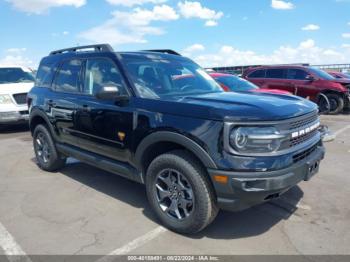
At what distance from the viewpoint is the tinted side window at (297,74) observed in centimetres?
1305

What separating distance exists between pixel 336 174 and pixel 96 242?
3986 mm

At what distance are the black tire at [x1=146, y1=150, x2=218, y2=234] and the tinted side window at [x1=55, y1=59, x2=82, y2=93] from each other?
2.01 metres

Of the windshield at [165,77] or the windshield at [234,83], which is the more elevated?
the windshield at [165,77]

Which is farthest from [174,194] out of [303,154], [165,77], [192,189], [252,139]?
[165,77]

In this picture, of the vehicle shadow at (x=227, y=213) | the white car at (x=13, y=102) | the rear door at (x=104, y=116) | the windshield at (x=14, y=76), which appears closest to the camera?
the vehicle shadow at (x=227, y=213)

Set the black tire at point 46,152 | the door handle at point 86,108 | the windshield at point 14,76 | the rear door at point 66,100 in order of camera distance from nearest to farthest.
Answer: the door handle at point 86,108 < the rear door at point 66,100 < the black tire at point 46,152 < the windshield at point 14,76

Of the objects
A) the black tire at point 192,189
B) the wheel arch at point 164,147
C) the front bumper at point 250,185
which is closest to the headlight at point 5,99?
the wheel arch at point 164,147

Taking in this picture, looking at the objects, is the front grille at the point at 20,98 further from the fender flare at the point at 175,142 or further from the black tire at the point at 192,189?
the black tire at the point at 192,189

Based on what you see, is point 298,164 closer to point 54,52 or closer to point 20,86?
point 54,52

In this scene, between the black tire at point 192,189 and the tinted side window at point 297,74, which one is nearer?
the black tire at point 192,189

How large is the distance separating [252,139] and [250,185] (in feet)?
1.33

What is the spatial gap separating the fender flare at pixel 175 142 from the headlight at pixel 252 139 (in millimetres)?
277

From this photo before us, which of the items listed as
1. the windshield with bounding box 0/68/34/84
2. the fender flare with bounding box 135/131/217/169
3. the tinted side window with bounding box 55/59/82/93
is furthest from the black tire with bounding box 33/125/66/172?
the windshield with bounding box 0/68/34/84

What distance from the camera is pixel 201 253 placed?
3.25 m
